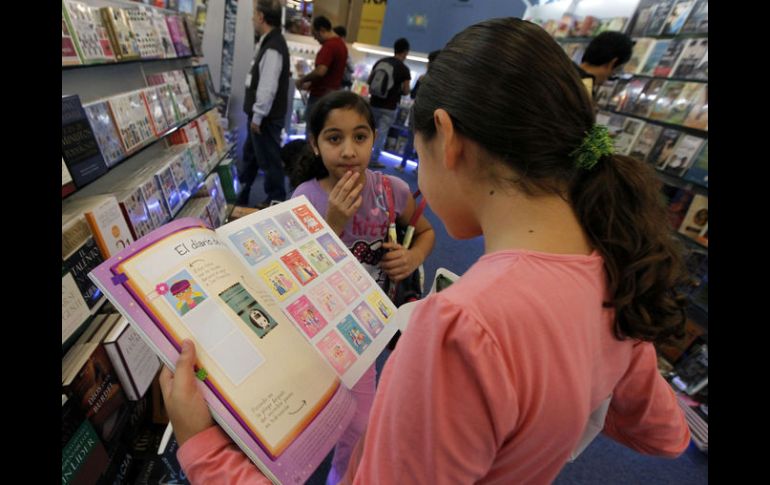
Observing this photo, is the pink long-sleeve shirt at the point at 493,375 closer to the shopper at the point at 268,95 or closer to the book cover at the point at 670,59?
the book cover at the point at 670,59

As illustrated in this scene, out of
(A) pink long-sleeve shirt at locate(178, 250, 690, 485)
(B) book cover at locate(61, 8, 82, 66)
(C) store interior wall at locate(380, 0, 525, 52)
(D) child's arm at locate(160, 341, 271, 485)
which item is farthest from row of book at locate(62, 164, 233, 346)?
(C) store interior wall at locate(380, 0, 525, 52)

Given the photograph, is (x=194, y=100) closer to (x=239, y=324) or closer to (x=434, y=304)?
(x=239, y=324)

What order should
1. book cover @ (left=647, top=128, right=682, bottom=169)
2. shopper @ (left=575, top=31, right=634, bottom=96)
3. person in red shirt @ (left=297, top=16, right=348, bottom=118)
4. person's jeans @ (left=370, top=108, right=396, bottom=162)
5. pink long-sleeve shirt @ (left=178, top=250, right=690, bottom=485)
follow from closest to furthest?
pink long-sleeve shirt @ (left=178, top=250, right=690, bottom=485) → shopper @ (left=575, top=31, right=634, bottom=96) → book cover @ (left=647, top=128, right=682, bottom=169) → person in red shirt @ (left=297, top=16, right=348, bottom=118) → person's jeans @ (left=370, top=108, right=396, bottom=162)

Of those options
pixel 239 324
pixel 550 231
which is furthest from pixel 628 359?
pixel 239 324

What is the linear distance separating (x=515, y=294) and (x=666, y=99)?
2.61m

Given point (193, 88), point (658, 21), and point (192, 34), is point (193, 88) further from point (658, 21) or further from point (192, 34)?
point (658, 21)

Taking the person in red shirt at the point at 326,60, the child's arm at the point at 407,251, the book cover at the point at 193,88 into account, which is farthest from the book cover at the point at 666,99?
the book cover at the point at 193,88

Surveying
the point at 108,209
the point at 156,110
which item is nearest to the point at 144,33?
A: the point at 156,110

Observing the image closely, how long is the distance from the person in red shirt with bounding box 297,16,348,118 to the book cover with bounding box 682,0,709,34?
2.83 m

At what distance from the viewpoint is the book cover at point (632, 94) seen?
2426 millimetres

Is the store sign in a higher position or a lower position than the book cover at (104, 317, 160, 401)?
higher

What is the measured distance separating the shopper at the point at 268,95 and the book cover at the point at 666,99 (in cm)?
266

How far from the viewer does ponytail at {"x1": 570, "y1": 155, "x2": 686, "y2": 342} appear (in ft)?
1.62

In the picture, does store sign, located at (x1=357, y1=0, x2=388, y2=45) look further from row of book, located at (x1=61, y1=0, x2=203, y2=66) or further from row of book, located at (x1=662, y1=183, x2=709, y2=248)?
row of book, located at (x1=662, y1=183, x2=709, y2=248)
